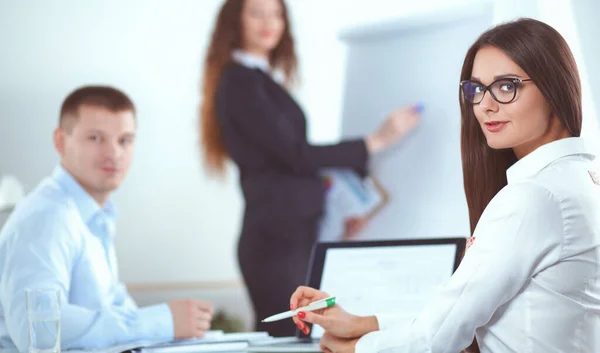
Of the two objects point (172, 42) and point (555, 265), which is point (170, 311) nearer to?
point (555, 265)

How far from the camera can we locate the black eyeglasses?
→ 1.46 meters

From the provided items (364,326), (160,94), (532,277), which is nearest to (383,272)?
(364,326)

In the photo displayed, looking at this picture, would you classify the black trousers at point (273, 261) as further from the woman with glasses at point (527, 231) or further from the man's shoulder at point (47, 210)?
the woman with glasses at point (527, 231)

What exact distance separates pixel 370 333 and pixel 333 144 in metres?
2.37

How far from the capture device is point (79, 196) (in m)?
2.23

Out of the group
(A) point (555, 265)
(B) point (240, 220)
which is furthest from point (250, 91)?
(A) point (555, 265)

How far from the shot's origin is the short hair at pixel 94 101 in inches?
94.1

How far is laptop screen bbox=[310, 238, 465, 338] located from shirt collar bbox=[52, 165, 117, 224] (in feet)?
2.23

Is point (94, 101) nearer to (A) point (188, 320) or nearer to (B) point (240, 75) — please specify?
(A) point (188, 320)

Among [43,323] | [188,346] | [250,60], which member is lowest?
[188,346]

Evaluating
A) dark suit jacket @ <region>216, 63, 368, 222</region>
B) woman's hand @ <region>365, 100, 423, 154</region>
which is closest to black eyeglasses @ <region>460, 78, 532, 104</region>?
dark suit jacket @ <region>216, 63, 368, 222</region>

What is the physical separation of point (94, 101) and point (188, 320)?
81 centimetres

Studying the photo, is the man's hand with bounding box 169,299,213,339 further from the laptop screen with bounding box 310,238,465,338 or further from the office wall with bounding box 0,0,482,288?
the office wall with bounding box 0,0,482,288

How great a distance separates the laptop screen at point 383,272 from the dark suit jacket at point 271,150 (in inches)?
67.7
